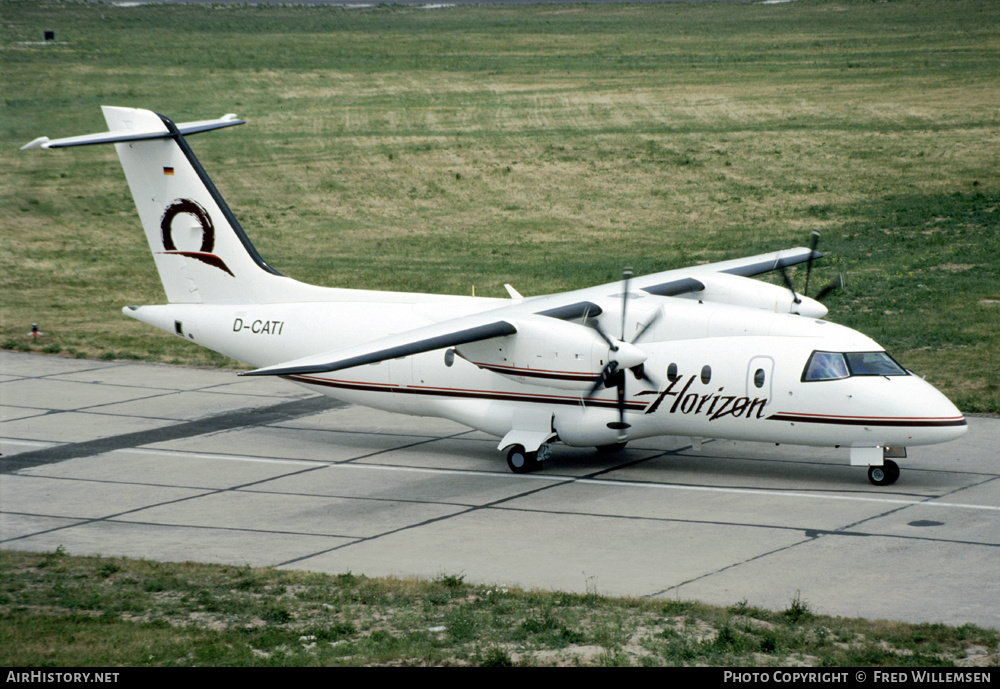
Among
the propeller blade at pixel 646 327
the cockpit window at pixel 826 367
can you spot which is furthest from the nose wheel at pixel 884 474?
the propeller blade at pixel 646 327

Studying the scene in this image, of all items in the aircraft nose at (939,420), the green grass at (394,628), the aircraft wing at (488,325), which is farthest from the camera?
the aircraft nose at (939,420)

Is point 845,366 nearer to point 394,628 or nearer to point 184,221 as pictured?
point 394,628

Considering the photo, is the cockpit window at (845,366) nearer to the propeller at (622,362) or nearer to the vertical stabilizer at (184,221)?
the propeller at (622,362)

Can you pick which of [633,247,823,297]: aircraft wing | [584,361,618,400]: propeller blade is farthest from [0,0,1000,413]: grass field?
[584,361,618,400]: propeller blade

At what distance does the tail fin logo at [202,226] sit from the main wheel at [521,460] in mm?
8069

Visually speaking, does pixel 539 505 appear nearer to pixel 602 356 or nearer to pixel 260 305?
pixel 602 356

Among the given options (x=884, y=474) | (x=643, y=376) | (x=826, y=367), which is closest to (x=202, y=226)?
(x=643, y=376)

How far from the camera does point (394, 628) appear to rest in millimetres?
16422

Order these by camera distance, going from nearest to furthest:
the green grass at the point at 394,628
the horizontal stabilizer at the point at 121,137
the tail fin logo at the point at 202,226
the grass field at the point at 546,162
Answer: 1. the green grass at the point at 394,628
2. the horizontal stabilizer at the point at 121,137
3. the tail fin logo at the point at 202,226
4. the grass field at the point at 546,162

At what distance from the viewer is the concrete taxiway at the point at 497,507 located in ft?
60.8

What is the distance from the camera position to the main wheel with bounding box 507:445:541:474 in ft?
81.0

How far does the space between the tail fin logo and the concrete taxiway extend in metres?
3.78

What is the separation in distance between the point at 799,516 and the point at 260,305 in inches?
506
